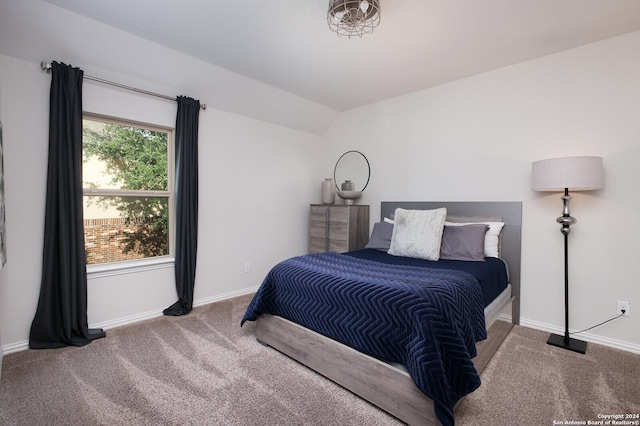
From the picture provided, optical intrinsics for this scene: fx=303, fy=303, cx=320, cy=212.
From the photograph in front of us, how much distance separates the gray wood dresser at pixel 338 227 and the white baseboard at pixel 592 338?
1881 mm

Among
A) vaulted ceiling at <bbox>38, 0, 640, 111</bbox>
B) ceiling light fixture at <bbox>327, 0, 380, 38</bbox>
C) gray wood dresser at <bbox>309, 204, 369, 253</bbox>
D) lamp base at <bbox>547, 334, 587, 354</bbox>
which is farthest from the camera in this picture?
gray wood dresser at <bbox>309, 204, 369, 253</bbox>

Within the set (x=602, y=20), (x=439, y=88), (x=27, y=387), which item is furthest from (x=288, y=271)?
(x=602, y=20)

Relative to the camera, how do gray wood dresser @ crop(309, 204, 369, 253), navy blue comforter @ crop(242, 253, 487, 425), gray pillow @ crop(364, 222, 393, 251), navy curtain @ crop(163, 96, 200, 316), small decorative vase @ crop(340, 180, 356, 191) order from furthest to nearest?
small decorative vase @ crop(340, 180, 356, 191) → gray wood dresser @ crop(309, 204, 369, 253) → gray pillow @ crop(364, 222, 393, 251) → navy curtain @ crop(163, 96, 200, 316) → navy blue comforter @ crop(242, 253, 487, 425)

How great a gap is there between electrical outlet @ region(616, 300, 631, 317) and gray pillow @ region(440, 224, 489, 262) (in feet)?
3.45

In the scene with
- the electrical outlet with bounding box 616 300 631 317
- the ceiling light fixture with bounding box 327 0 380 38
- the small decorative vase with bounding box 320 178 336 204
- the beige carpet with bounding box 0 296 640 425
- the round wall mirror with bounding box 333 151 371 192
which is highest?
the ceiling light fixture with bounding box 327 0 380 38

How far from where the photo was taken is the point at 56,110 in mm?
2318

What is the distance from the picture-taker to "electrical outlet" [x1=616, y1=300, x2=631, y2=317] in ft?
7.80

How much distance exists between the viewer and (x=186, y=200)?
3.08 m

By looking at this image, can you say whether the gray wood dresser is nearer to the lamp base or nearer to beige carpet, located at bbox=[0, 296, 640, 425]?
beige carpet, located at bbox=[0, 296, 640, 425]

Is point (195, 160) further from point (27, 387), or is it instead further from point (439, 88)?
point (439, 88)

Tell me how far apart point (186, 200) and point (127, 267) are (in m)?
0.81

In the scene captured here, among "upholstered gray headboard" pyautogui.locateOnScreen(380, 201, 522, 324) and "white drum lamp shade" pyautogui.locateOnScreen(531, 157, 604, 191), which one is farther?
"upholstered gray headboard" pyautogui.locateOnScreen(380, 201, 522, 324)

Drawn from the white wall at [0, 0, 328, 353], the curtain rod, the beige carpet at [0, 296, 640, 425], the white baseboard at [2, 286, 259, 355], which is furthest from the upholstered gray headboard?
the curtain rod

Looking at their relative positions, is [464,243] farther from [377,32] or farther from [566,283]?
[377,32]
